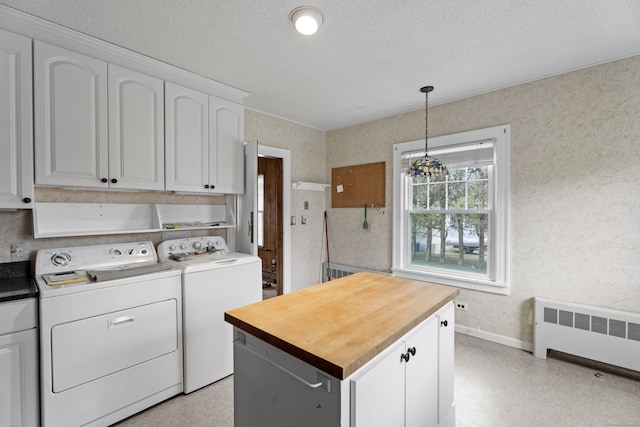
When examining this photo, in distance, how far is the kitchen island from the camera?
1052 mm

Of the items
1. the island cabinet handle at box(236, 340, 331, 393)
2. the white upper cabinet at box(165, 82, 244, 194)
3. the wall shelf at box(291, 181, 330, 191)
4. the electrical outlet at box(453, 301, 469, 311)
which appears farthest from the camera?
the wall shelf at box(291, 181, 330, 191)

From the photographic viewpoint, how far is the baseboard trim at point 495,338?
9.23ft

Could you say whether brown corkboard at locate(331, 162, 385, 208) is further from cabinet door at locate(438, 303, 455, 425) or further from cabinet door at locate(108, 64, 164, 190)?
cabinet door at locate(108, 64, 164, 190)

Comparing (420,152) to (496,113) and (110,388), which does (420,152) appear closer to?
(496,113)

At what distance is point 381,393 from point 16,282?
7.52 feet

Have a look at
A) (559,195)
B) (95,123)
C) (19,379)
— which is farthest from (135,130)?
(559,195)

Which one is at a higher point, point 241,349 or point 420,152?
point 420,152

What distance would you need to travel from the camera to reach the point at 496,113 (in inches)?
116

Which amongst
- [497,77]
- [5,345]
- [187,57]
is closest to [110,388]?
[5,345]

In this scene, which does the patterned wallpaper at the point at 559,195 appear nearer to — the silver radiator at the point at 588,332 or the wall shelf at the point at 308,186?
the silver radiator at the point at 588,332

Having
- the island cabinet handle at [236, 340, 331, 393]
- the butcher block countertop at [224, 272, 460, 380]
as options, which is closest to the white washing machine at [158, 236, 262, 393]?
the butcher block countertop at [224, 272, 460, 380]

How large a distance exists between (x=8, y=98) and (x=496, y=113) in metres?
3.81

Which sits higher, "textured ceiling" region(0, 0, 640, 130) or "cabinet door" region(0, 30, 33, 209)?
"textured ceiling" region(0, 0, 640, 130)

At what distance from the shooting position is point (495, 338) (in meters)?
2.99
